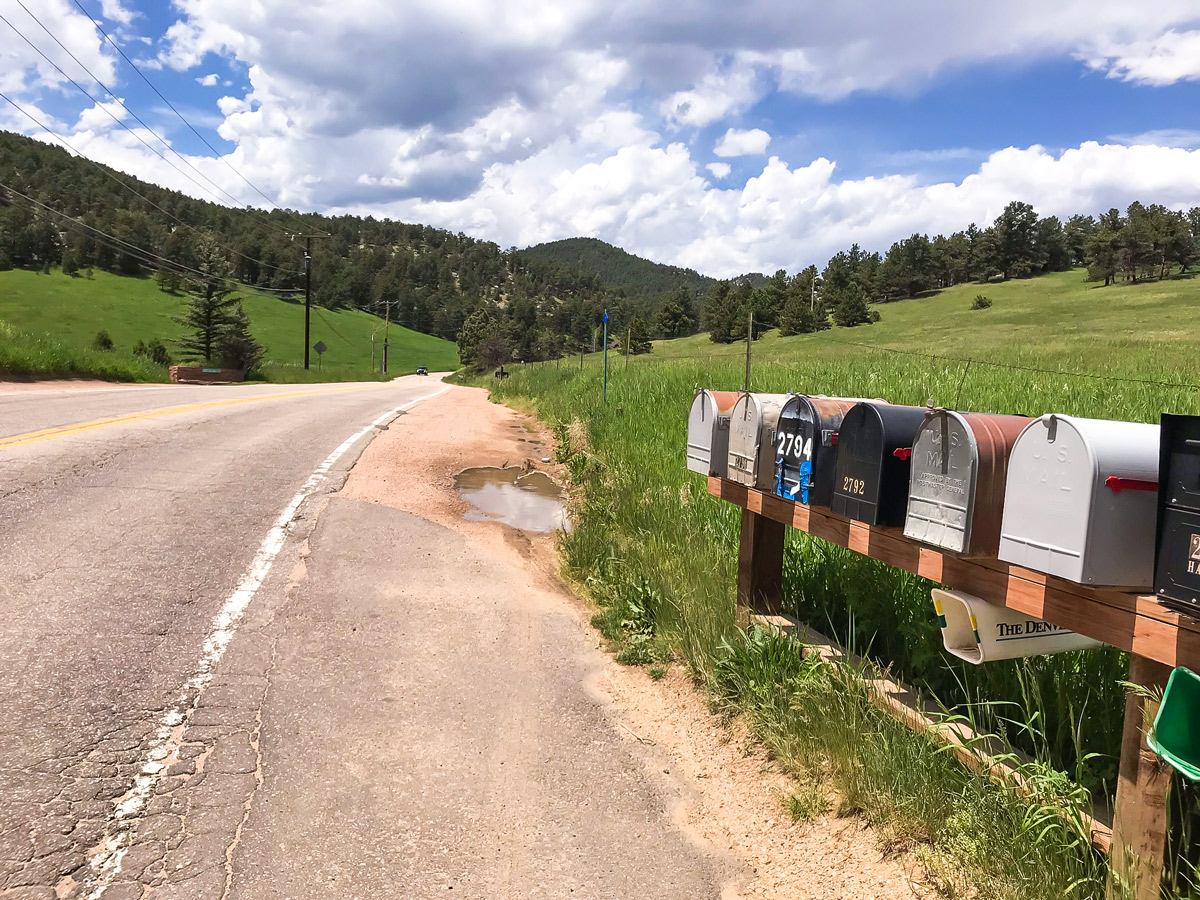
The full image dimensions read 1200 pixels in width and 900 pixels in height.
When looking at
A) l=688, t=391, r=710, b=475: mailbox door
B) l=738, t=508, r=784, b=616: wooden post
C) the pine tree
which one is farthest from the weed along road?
the pine tree

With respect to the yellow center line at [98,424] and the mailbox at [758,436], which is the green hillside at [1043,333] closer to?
the mailbox at [758,436]

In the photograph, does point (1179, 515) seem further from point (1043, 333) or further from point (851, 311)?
point (851, 311)

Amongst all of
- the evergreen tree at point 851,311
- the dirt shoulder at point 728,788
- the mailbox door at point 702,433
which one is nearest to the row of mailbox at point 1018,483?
the mailbox door at point 702,433

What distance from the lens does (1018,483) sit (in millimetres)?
2559

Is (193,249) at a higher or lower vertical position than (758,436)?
higher

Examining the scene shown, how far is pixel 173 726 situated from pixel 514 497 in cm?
654

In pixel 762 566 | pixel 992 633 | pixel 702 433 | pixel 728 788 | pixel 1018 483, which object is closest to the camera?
pixel 1018 483

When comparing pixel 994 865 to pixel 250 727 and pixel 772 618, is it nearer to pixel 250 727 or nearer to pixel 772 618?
pixel 772 618

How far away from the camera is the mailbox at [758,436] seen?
14.3 ft

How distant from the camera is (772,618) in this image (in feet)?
15.5

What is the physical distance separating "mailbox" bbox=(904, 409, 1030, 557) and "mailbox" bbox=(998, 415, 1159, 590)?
1.12 ft

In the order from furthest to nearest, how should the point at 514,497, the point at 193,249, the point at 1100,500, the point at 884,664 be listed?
the point at 193,249
the point at 514,497
the point at 884,664
the point at 1100,500

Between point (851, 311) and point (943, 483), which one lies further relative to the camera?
point (851, 311)

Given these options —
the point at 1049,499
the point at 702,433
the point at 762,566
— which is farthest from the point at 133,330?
the point at 1049,499
